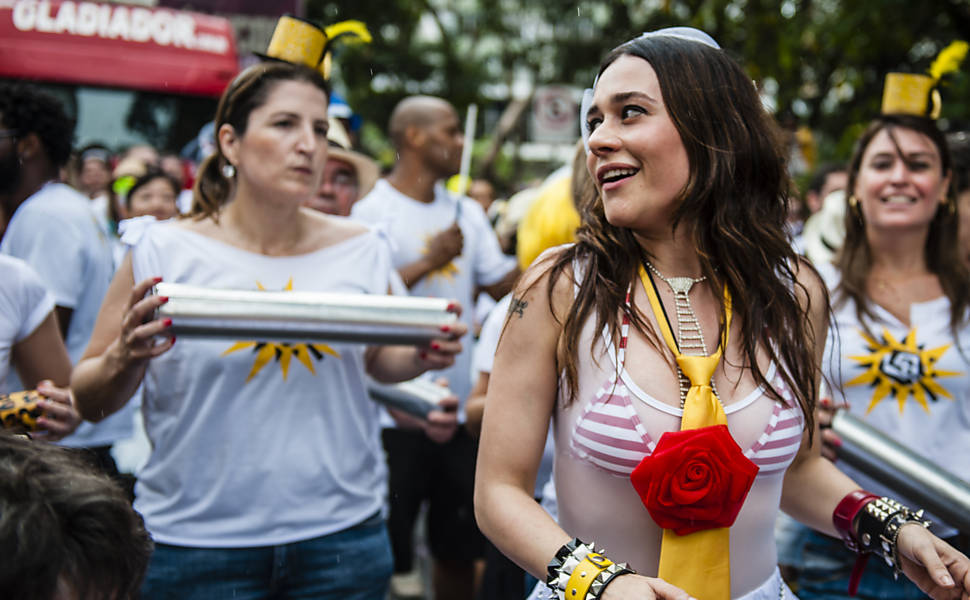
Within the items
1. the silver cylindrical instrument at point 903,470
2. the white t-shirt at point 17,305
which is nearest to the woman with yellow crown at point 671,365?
the silver cylindrical instrument at point 903,470

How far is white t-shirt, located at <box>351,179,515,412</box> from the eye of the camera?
472 cm

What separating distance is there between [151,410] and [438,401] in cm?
89

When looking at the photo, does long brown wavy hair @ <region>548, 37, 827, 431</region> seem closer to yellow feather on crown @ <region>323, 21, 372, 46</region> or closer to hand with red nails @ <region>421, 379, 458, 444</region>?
hand with red nails @ <region>421, 379, 458, 444</region>

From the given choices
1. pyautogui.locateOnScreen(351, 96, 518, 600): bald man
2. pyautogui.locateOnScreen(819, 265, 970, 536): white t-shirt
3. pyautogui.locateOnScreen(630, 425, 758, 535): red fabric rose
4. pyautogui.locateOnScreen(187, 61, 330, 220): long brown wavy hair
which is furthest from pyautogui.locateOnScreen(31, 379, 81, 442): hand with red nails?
pyautogui.locateOnScreen(819, 265, 970, 536): white t-shirt

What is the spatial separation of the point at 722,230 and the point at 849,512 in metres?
0.71

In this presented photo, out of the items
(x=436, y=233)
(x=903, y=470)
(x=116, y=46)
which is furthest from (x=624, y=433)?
(x=116, y=46)

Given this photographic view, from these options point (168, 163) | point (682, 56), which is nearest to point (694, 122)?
point (682, 56)

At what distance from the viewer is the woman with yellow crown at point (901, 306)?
306 centimetres

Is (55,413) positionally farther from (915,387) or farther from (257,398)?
(915,387)

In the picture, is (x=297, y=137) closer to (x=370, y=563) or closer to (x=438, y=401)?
(x=438, y=401)

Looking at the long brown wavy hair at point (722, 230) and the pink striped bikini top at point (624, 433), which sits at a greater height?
the long brown wavy hair at point (722, 230)

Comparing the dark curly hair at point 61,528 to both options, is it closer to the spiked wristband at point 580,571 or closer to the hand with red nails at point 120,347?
the spiked wristband at point 580,571

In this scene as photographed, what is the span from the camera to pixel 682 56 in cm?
197

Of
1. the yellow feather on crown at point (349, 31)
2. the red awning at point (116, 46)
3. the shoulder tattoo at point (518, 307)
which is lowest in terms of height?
the shoulder tattoo at point (518, 307)
